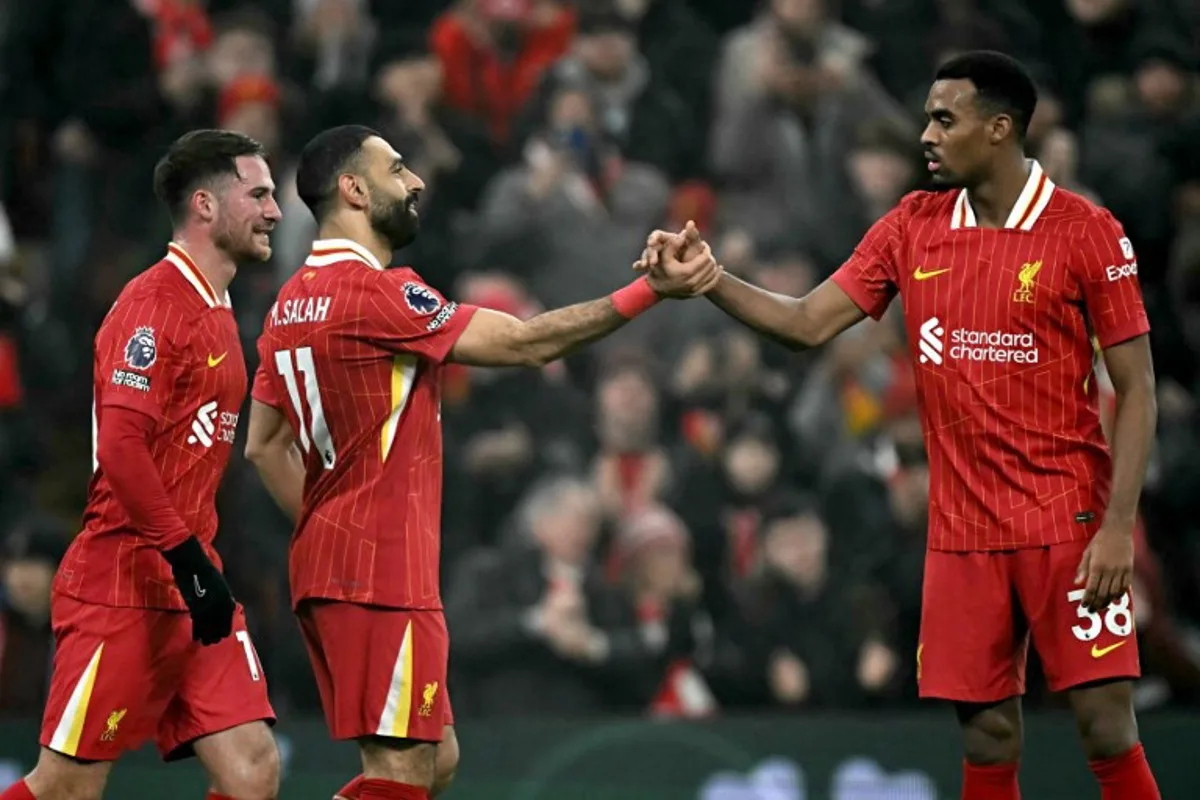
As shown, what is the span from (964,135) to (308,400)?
6.29 feet

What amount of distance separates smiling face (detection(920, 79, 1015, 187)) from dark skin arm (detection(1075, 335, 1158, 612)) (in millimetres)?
625

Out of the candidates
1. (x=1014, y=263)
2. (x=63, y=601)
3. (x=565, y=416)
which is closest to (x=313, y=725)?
(x=565, y=416)

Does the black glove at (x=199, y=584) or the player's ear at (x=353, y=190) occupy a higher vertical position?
the player's ear at (x=353, y=190)

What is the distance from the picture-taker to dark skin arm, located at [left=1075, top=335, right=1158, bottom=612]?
5.24 metres

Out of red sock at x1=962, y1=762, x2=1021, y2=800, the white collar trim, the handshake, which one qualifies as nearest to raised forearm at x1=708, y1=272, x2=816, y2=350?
the handshake

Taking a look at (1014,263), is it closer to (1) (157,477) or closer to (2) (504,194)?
(1) (157,477)

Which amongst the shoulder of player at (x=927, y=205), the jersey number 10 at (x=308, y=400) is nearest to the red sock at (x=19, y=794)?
the jersey number 10 at (x=308, y=400)

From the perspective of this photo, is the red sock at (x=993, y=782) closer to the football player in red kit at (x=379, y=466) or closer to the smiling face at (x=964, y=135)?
the football player in red kit at (x=379, y=466)

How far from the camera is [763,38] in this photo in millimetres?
9477

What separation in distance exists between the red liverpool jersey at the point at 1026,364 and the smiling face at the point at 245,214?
1930 mm

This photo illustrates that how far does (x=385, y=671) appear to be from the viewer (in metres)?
5.30

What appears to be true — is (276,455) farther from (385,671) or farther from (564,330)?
(564,330)

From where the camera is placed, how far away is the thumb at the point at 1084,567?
5266mm

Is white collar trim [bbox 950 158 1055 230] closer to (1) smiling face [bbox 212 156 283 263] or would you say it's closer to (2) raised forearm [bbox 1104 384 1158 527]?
(2) raised forearm [bbox 1104 384 1158 527]
